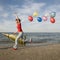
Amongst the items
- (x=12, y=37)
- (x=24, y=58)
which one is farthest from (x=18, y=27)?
(x=12, y=37)

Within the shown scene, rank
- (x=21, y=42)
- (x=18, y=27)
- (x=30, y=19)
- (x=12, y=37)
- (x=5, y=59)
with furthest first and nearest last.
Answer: (x=12, y=37), (x=21, y=42), (x=30, y=19), (x=18, y=27), (x=5, y=59)

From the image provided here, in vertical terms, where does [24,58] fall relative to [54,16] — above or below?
below

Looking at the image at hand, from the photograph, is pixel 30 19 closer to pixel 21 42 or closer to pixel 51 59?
pixel 21 42

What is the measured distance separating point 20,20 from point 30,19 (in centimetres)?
599

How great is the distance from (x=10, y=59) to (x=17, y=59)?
377 millimetres

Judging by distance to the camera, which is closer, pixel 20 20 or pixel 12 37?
pixel 20 20

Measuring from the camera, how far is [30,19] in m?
19.6

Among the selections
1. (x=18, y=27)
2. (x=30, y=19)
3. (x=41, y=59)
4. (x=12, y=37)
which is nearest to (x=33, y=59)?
(x=41, y=59)

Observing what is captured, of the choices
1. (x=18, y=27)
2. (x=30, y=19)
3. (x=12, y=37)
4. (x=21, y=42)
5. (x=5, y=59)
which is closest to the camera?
(x=5, y=59)

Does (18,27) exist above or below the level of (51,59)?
above

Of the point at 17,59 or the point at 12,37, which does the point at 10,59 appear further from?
the point at 12,37

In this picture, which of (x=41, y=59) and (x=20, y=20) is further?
(x=20, y=20)

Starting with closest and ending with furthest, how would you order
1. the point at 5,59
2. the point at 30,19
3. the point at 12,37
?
the point at 5,59, the point at 30,19, the point at 12,37

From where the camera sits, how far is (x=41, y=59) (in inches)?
403
